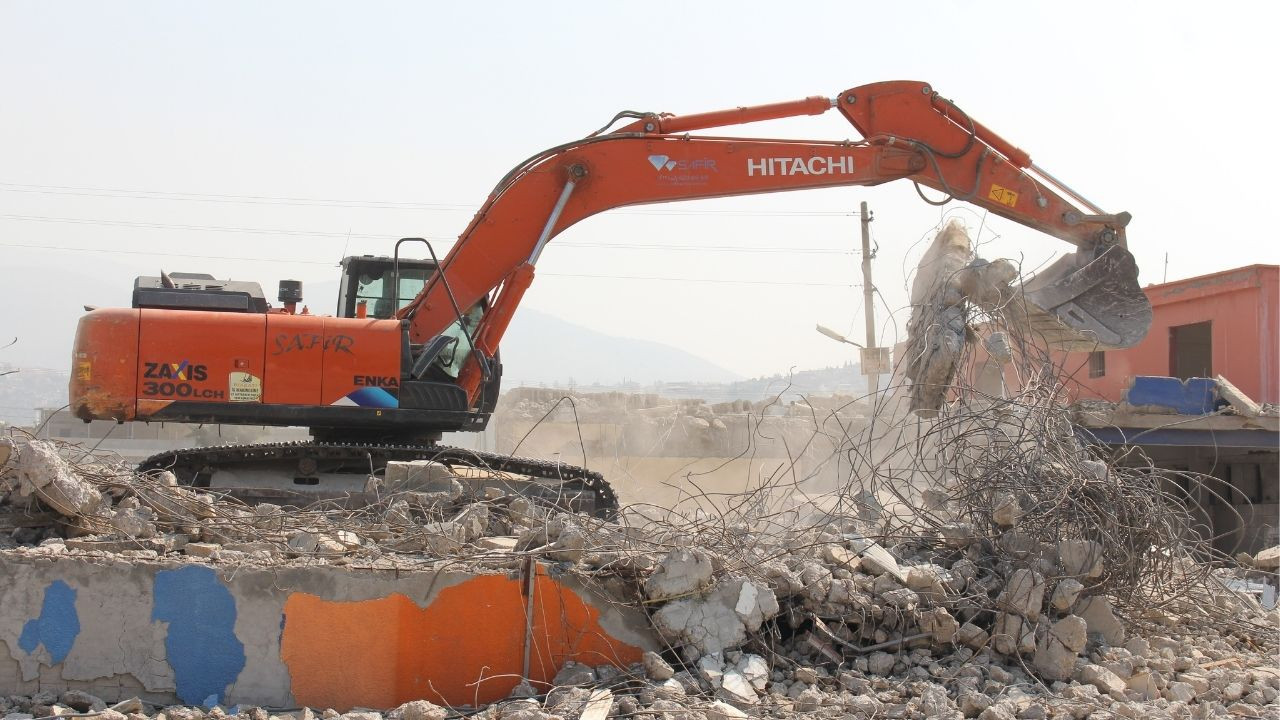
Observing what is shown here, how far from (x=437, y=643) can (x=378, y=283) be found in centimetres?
533

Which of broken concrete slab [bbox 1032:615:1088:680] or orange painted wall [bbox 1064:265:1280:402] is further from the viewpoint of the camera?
orange painted wall [bbox 1064:265:1280:402]

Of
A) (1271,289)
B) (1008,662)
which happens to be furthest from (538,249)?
(1271,289)

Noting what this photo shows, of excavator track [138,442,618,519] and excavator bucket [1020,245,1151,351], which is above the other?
excavator bucket [1020,245,1151,351]

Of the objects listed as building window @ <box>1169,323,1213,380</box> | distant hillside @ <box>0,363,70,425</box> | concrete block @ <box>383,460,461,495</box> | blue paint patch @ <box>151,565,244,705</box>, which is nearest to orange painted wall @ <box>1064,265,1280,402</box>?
building window @ <box>1169,323,1213,380</box>

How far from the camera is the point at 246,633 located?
16.9 ft

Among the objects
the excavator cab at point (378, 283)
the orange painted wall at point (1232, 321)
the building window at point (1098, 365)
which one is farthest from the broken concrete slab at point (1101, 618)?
the building window at point (1098, 365)

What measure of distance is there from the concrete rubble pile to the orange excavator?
1.91 metres

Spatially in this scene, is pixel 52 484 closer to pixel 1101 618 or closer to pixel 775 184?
pixel 1101 618

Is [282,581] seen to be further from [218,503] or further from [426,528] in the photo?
[218,503]

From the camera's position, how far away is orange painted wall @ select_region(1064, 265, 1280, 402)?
46.7 feet

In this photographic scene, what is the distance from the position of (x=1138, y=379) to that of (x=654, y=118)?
234 inches

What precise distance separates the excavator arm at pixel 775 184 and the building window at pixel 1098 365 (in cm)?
832

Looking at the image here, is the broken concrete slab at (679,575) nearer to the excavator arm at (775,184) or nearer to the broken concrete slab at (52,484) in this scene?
the broken concrete slab at (52,484)

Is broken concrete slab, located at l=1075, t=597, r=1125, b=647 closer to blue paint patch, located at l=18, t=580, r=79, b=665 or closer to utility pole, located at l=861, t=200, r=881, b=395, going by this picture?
blue paint patch, located at l=18, t=580, r=79, b=665
